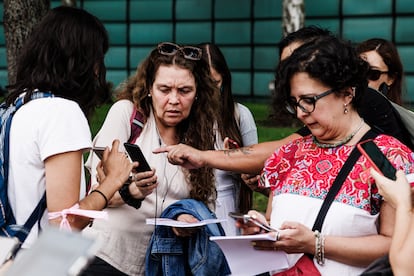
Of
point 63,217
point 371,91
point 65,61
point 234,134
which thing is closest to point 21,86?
point 65,61

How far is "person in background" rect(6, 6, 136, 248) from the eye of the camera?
8.54ft

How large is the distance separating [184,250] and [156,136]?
55cm

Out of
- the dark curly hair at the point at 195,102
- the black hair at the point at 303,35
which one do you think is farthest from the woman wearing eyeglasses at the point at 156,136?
the black hair at the point at 303,35

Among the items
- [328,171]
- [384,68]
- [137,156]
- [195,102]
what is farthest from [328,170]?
[384,68]

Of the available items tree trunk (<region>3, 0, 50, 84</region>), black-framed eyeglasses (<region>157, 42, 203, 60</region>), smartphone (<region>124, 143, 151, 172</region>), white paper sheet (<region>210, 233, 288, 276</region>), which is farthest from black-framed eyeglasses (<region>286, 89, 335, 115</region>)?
A: tree trunk (<region>3, 0, 50, 84</region>)

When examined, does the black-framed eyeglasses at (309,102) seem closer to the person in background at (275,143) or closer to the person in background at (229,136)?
the person in background at (275,143)

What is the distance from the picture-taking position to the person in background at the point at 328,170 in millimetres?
2617

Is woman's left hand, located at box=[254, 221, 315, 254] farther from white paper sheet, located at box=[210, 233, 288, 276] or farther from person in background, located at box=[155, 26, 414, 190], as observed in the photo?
person in background, located at box=[155, 26, 414, 190]

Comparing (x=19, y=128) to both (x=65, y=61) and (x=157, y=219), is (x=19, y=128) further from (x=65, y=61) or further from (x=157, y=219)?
(x=157, y=219)

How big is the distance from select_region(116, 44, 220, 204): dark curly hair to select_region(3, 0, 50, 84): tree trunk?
10.7ft

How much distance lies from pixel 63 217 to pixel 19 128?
1.14 feet

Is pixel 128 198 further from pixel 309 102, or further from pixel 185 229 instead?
pixel 309 102

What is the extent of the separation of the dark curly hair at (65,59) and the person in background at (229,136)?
1.10 m

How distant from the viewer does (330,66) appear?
2.74 m
